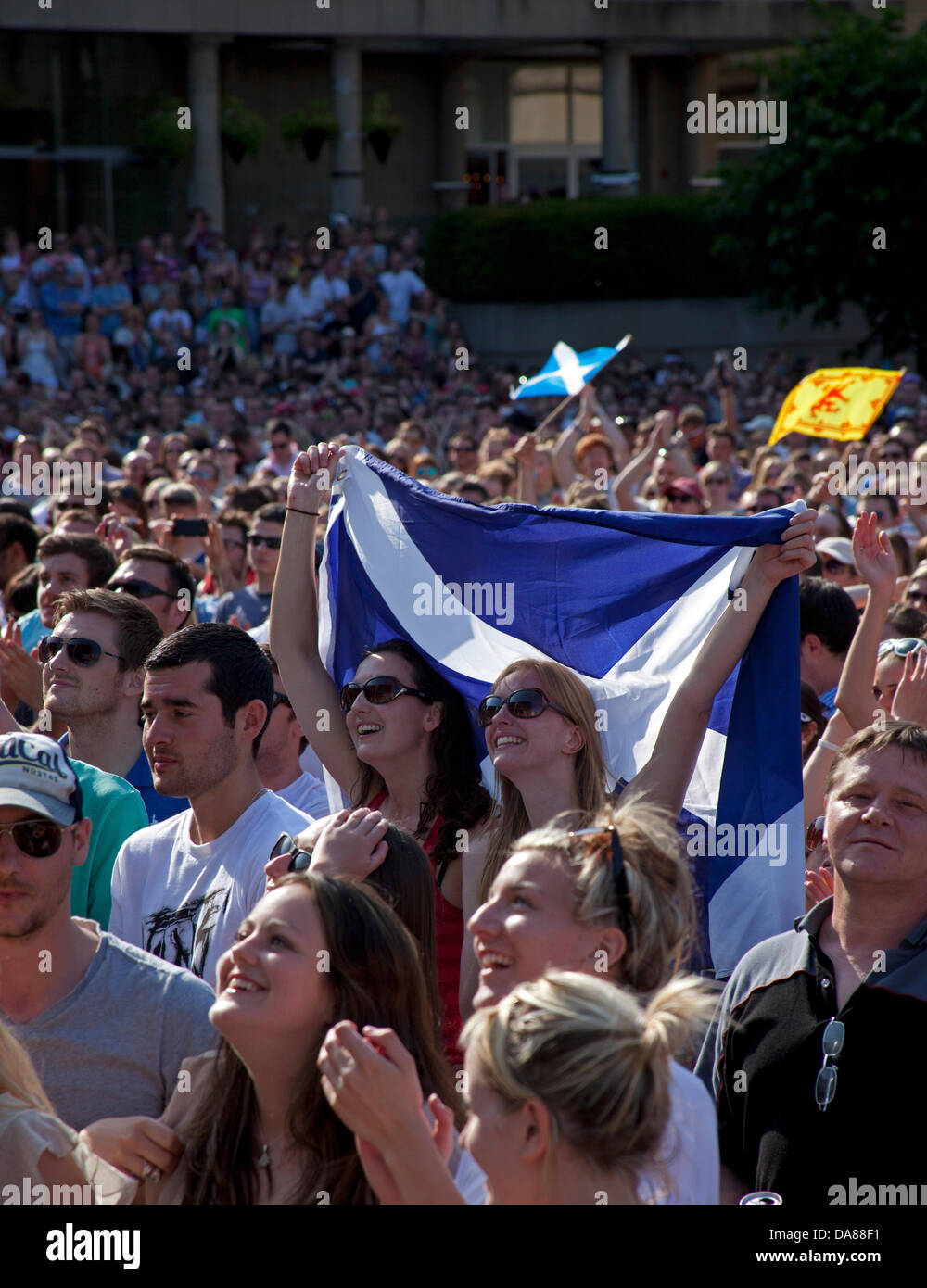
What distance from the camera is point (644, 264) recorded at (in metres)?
27.9

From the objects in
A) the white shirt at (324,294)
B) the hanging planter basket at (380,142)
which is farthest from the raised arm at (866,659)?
the hanging planter basket at (380,142)

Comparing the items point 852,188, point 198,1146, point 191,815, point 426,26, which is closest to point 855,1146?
point 198,1146

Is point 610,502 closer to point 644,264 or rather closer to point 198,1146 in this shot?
point 198,1146

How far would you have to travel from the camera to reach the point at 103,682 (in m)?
5.39

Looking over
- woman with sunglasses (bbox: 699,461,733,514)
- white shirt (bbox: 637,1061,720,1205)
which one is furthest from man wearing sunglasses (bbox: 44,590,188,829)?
woman with sunglasses (bbox: 699,461,733,514)

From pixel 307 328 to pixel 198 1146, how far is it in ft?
64.0

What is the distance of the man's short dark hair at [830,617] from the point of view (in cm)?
610

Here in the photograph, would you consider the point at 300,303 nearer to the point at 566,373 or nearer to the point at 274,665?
the point at 566,373

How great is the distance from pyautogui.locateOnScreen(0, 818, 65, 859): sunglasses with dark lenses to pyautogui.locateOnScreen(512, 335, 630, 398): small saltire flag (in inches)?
342

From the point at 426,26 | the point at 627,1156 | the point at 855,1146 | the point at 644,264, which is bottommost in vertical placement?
the point at 855,1146

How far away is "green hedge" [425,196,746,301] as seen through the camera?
27.3 m

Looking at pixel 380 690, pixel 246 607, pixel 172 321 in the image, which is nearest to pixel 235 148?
pixel 172 321
